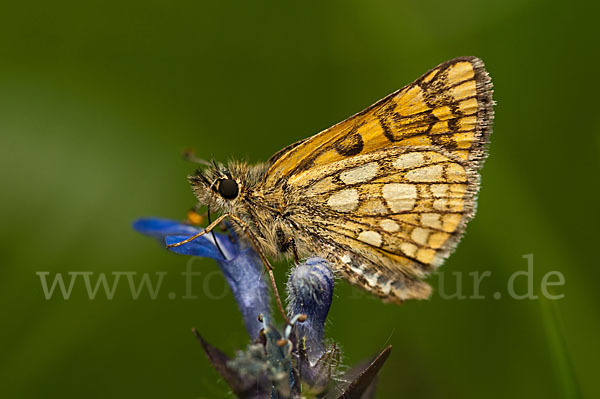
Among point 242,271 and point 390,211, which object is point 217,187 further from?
point 390,211

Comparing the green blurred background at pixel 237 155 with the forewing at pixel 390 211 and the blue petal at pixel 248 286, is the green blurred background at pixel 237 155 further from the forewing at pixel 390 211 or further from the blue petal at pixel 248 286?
the forewing at pixel 390 211

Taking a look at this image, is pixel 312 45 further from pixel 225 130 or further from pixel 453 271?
pixel 453 271

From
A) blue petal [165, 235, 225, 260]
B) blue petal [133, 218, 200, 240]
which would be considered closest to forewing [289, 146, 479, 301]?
Result: blue petal [165, 235, 225, 260]

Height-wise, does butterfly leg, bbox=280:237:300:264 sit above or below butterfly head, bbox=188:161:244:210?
below

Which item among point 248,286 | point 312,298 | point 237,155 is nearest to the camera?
point 312,298

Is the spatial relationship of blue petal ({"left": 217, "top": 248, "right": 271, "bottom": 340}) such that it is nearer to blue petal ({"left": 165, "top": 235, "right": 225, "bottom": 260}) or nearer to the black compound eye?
blue petal ({"left": 165, "top": 235, "right": 225, "bottom": 260})

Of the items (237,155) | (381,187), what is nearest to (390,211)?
(381,187)
